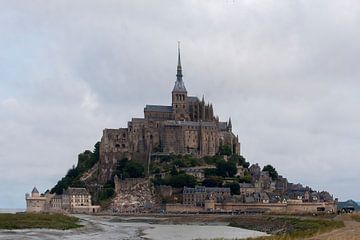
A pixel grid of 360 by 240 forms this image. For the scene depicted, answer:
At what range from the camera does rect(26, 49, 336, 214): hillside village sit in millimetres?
120188

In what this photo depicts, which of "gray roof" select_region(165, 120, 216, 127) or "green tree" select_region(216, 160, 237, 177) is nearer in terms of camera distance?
"green tree" select_region(216, 160, 237, 177)

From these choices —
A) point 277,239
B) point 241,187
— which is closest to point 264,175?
point 241,187

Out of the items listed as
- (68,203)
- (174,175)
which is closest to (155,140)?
(174,175)

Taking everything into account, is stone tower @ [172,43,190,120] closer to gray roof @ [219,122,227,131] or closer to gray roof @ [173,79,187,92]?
gray roof @ [173,79,187,92]

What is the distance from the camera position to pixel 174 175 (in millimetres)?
128625

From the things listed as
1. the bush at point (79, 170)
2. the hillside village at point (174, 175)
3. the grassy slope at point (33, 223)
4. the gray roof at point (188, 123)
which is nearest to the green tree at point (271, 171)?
the hillside village at point (174, 175)

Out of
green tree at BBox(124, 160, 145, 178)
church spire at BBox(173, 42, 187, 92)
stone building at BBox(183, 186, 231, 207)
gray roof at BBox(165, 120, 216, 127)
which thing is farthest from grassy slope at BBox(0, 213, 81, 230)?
church spire at BBox(173, 42, 187, 92)

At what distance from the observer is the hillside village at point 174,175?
120188mm

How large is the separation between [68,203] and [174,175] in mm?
19243

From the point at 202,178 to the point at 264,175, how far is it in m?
13.1

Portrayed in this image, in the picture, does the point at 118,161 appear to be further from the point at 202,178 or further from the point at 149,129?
the point at 202,178

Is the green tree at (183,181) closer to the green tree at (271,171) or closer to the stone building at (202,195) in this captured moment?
the stone building at (202,195)

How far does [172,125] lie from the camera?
454 ft

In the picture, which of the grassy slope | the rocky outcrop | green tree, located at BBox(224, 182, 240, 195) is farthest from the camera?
the rocky outcrop
